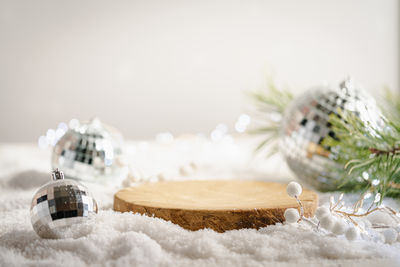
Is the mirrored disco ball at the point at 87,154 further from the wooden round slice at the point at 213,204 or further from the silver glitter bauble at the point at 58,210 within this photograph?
the silver glitter bauble at the point at 58,210

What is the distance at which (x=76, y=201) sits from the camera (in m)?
0.49

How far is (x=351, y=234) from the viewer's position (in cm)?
46

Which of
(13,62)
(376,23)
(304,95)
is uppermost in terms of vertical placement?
(376,23)

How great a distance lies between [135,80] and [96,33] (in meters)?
0.24

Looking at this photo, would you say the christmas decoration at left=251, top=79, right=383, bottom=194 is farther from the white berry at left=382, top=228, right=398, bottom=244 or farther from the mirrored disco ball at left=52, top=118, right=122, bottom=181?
the mirrored disco ball at left=52, top=118, right=122, bottom=181

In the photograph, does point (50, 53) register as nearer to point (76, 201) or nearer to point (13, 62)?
point (13, 62)

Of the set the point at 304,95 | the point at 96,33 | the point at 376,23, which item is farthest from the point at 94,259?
the point at 376,23

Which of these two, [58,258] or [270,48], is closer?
[58,258]

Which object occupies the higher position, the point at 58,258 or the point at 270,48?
the point at 270,48

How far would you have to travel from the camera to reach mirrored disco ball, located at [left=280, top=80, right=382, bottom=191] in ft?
2.51

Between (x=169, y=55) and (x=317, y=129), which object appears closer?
(x=317, y=129)

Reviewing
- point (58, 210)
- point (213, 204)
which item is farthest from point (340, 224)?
point (58, 210)

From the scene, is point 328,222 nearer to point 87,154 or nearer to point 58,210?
point 58,210

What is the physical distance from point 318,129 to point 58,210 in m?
0.48
